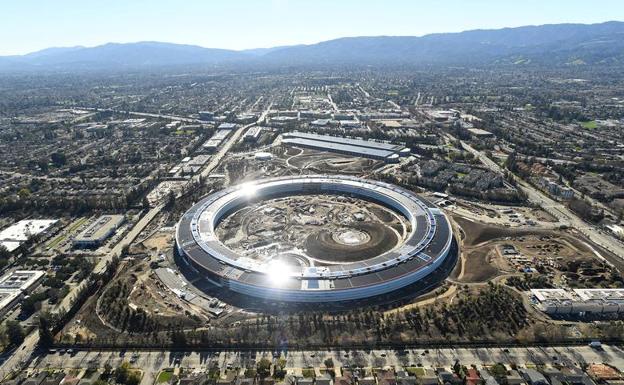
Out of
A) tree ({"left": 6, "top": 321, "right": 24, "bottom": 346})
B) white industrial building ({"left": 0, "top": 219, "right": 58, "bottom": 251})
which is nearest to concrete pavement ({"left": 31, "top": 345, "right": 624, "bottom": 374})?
tree ({"left": 6, "top": 321, "right": 24, "bottom": 346})

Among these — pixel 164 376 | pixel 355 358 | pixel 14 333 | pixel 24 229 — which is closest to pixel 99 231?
pixel 24 229

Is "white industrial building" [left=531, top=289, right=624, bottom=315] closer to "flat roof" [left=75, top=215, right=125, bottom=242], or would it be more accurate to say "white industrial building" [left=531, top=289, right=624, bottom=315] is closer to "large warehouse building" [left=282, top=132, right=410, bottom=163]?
"large warehouse building" [left=282, top=132, right=410, bottom=163]

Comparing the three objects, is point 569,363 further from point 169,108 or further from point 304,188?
point 169,108

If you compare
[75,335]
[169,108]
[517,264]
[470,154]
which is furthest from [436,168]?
[169,108]

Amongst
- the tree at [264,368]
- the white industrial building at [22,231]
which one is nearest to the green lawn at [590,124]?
the tree at [264,368]

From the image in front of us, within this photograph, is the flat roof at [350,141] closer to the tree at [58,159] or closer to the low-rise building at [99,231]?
the tree at [58,159]
